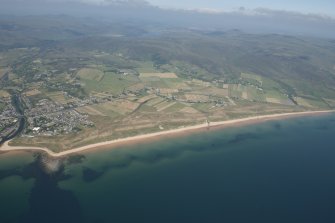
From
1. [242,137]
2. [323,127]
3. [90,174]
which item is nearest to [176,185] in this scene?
[90,174]

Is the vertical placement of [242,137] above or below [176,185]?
below

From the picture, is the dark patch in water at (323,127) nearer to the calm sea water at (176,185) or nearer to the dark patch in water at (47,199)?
the calm sea water at (176,185)

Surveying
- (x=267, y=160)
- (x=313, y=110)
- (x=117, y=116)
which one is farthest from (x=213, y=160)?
(x=313, y=110)

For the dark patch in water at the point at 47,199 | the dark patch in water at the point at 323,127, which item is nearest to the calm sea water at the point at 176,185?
the dark patch in water at the point at 47,199

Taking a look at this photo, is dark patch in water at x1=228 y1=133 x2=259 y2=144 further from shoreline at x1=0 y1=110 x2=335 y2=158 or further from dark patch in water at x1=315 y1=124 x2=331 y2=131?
dark patch in water at x1=315 y1=124 x2=331 y2=131

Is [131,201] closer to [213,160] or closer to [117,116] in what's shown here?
[213,160]

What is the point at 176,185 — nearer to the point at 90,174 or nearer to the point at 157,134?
the point at 90,174

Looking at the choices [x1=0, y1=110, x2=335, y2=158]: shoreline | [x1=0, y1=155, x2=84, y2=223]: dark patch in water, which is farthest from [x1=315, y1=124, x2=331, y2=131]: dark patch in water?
[x1=0, y1=155, x2=84, y2=223]: dark patch in water
